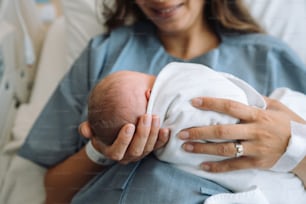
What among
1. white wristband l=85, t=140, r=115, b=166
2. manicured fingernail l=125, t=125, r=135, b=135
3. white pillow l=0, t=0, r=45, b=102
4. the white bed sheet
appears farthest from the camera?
white pillow l=0, t=0, r=45, b=102

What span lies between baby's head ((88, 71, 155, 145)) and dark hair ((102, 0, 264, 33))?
0.98 ft

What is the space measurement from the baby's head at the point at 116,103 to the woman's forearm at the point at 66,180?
0.56 feet

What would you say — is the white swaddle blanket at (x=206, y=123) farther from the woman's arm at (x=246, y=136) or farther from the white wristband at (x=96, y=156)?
the white wristband at (x=96, y=156)

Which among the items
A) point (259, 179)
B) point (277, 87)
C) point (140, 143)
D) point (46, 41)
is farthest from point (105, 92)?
point (46, 41)

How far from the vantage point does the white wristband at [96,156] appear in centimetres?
73

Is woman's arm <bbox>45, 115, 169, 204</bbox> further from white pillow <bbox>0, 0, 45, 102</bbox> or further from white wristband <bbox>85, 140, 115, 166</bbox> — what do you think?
white pillow <bbox>0, 0, 45, 102</bbox>

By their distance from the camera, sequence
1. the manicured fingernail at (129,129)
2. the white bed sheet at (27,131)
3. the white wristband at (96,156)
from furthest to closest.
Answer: the white bed sheet at (27,131) → the white wristband at (96,156) → the manicured fingernail at (129,129)

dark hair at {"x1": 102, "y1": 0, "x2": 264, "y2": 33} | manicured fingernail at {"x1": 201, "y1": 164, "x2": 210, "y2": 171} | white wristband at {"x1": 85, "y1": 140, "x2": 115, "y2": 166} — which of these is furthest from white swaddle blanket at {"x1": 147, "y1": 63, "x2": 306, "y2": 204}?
dark hair at {"x1": 102, "y1": 0, "x2": 264, "y2": 33}

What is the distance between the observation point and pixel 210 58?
816mm

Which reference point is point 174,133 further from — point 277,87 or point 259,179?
point 277,87

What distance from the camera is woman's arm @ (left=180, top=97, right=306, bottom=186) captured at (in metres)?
0.62

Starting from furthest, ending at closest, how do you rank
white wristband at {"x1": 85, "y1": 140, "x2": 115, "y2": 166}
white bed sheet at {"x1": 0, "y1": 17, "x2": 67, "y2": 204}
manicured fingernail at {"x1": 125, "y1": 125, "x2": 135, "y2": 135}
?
white bed sheet at {"x1": 0, "y1": 17, "x2": 67, "y2": 204}, white wristband at {"x1": 85, "y1": 140, "x2": 115, "y2": 166}, manicured fingernail at {"x1": 125, "y1": 125, "x2": 135, "y2": 135}

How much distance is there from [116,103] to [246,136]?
0.19 metres

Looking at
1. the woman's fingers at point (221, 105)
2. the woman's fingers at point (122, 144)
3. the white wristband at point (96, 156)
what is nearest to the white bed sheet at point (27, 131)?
the white wristband at point (96, 156)
